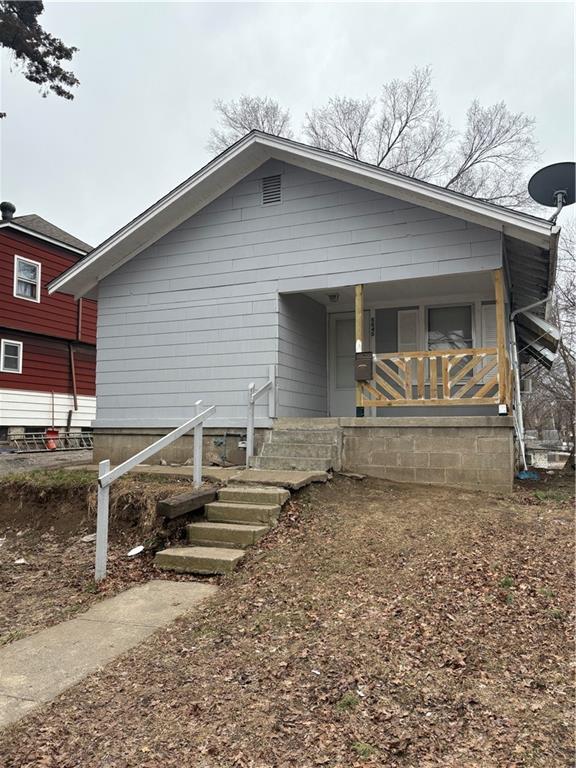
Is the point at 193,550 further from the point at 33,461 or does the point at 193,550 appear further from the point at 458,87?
the point at 458,87

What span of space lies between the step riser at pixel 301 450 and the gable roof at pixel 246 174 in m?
3.94

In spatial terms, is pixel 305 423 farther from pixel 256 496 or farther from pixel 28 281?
pixel 28 281

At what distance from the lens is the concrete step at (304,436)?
7.95m

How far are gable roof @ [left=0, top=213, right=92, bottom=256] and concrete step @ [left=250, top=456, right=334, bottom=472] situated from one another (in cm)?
1336

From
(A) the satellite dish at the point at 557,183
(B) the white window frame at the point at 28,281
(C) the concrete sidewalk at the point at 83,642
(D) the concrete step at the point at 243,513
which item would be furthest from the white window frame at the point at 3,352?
(A) the satellite dish at the point at 557,183

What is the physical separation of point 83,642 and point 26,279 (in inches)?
643

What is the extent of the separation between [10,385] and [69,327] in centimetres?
317

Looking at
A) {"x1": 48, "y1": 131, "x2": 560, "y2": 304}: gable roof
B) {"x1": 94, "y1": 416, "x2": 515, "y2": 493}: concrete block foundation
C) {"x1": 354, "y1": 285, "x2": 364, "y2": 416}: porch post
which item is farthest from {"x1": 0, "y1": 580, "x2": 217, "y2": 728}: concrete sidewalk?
{"x1": 48, "y1": 131, "x2": 560, "y2": 304}: gable roof

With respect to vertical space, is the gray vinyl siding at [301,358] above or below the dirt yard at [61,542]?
above

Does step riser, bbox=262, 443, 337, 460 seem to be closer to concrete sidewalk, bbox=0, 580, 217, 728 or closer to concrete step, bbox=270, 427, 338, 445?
concrete step, bbox=270, 427, 338, 445

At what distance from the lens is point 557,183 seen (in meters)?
8.12

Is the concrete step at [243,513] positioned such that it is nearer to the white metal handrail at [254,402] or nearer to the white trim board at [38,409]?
the white metal handrail at [254,402]

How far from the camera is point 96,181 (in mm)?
34000

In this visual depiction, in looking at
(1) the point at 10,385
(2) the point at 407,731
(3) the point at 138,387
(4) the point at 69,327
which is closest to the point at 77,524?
(3) the point at 138,387
